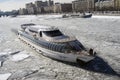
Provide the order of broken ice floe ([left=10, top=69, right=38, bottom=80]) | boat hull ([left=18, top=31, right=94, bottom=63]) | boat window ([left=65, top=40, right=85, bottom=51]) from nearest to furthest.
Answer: broken ice floe ([left=10, top=69, right=38, bottom=80]) → boat hull ([left=18, top=31, right=94, bottom=63]) → boat window ([left=65, top=40, right=85, bottom=51])

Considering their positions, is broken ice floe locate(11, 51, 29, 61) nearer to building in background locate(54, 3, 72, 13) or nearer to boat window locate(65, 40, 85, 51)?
boat window locate(65, 40, 85, 51)

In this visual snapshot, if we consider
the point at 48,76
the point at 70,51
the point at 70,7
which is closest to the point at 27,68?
the point at 48,76

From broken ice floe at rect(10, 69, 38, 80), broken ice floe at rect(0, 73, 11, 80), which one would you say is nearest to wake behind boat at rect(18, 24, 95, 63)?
broken ice floe at rect(10, 69, 38, 80)

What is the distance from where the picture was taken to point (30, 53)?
18.2 m

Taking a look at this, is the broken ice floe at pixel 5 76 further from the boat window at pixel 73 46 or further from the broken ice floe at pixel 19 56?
the boat window at pixel 73 46

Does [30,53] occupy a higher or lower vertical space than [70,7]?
lower

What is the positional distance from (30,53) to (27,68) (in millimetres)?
4496

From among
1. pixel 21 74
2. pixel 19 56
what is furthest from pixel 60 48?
pixel 19 56

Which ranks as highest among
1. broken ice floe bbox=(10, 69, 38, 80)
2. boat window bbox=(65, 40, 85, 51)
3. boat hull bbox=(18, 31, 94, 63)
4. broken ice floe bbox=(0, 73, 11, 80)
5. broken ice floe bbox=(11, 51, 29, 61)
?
boat window bbox=(65, 40, 85, 51)

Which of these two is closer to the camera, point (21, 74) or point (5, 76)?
point (5, 76)

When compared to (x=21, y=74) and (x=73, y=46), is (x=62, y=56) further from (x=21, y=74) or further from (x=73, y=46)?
(x=21, y=74)

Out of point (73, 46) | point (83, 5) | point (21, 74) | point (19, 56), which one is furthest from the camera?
point (83, 5)

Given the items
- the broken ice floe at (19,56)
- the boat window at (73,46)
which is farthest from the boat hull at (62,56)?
the broken ice floe at (19,56)

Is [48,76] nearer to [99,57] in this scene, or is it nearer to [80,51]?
[80,51]
